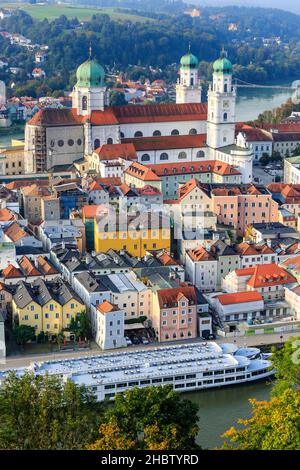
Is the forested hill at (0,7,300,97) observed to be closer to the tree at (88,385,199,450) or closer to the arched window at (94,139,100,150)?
the arched window at (94,139,100,150)

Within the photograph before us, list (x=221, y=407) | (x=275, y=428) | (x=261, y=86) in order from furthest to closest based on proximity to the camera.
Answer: (x=261, y=86) < (x=221, y=407) < (x=275, y=428)

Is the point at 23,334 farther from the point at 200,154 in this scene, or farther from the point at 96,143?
the point at 200,154

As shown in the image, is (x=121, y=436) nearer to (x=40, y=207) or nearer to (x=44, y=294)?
(x=44, y=294)

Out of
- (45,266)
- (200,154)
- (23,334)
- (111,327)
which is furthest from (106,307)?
(200,154)

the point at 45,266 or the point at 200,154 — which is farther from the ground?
the point at 200,154

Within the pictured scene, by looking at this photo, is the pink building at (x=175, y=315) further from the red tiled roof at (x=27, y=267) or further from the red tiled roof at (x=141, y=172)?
the red tiled roof at (x=141, y=172)

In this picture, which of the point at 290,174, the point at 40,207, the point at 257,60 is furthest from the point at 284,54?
the point at 40,207

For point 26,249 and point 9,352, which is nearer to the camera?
point 9,352
